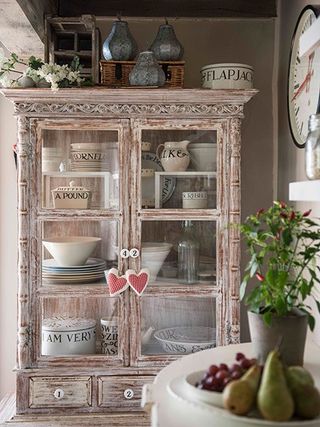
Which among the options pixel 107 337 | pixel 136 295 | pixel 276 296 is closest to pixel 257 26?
pixel 136 295

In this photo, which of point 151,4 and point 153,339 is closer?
point 153,339

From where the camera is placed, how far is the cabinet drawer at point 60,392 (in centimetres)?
243

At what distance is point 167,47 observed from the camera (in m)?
2.61

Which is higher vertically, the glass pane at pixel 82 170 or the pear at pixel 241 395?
the glass pane at pixel 82 170

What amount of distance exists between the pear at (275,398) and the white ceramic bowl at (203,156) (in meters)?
1.42

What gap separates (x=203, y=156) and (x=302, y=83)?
1.68 feet

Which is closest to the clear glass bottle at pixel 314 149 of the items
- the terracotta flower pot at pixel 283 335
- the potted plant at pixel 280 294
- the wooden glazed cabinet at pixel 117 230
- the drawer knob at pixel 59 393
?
the potted plant at pixel 280 294

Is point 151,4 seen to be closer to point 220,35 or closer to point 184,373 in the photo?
point 220,35

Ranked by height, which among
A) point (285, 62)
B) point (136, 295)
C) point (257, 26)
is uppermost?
point (257, 26)

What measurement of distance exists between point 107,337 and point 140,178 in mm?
688

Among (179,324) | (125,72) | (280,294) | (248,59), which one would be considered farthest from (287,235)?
(248,59)

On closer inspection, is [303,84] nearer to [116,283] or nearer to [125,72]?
[125,72]

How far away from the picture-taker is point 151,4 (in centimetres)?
298

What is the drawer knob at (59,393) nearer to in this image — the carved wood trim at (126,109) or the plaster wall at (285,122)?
the carved wood trim at (126,109)
